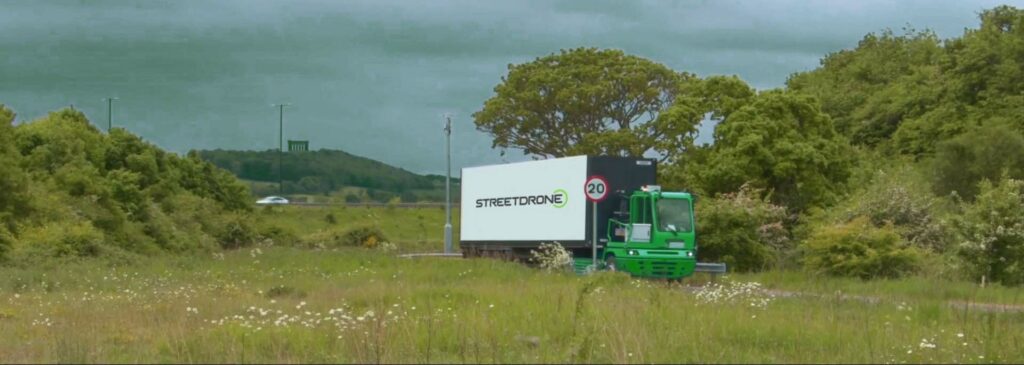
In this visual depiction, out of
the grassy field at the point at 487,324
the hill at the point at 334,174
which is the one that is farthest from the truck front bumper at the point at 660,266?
the hill at the point at 334,174

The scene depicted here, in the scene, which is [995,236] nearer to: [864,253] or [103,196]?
[864,253]

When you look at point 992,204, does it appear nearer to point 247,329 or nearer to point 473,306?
point 473,306

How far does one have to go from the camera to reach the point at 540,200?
116 feet

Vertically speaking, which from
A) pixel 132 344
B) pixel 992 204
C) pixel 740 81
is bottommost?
pixel 132 344

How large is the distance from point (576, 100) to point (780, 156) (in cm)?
2009

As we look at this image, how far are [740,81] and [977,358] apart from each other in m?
35.8

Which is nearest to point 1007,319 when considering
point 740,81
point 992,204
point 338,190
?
point 992,204

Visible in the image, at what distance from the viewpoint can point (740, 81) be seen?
45969mm

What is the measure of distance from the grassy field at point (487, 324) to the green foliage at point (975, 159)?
24.6 metres

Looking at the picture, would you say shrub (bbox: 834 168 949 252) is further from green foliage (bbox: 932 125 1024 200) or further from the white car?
the white car

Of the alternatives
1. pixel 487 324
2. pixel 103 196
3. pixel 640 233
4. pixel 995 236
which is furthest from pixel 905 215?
pixel 103 196

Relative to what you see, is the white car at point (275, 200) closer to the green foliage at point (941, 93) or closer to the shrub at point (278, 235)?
the shrub at point (278, 235)

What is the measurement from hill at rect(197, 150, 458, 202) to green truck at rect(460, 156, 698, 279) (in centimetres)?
3916

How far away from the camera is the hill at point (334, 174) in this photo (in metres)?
80.1
